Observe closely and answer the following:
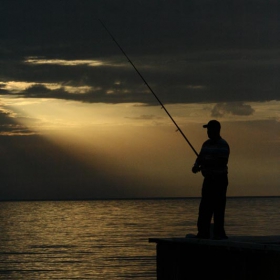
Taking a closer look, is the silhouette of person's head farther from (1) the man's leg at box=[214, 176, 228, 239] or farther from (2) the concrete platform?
(2) the concrete platform

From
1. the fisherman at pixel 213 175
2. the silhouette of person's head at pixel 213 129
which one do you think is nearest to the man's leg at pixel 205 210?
the fisherman at pixel 213 175

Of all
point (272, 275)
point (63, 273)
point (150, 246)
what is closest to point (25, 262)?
point (63, 273)

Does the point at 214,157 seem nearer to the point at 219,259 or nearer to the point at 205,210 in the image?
the point at 205,210

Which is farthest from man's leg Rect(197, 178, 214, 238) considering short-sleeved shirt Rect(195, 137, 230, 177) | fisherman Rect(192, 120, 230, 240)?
short-sleeved shirt Rect(195, 137, 230, 177)

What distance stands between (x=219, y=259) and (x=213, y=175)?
1.34m

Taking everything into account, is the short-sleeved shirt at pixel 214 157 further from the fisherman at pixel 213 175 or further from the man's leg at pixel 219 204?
the man's leg at pixel 219 204

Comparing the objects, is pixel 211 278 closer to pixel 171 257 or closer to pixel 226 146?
pixel 171 257

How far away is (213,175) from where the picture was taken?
12.5 metres

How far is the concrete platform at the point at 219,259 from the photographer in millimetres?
11422

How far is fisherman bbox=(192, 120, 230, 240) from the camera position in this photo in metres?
12.4

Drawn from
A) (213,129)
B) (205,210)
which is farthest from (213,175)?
(213,129)

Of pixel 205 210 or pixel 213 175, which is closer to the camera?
pixel 213 175

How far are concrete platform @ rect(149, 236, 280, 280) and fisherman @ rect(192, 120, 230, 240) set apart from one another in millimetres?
397

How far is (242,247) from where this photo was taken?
11430 mm
